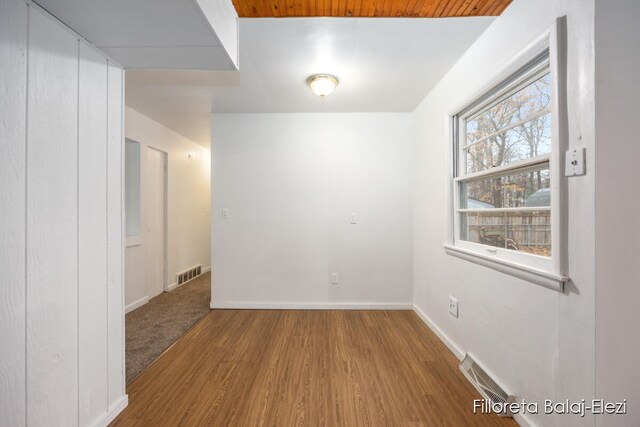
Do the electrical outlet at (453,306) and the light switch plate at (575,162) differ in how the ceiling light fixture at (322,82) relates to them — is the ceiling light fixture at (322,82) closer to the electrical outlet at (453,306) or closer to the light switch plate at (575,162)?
the light switch plate at (575,162)

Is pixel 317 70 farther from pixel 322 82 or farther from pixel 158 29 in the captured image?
pixel 158 29

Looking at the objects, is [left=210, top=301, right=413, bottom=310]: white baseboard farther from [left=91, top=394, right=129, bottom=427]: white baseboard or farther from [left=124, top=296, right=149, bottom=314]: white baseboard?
[left=91, top=394, right=129, bottom=427]: white baseboard

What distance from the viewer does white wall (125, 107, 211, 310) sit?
3035mm

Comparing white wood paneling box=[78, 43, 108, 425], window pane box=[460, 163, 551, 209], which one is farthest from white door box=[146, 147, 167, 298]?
window pane box=[460, 163, 551, 209]

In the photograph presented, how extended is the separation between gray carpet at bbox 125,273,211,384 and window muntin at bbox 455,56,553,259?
2.62 m

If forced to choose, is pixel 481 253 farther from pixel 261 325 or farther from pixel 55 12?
pixel 55 12

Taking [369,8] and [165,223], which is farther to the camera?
[165,223]

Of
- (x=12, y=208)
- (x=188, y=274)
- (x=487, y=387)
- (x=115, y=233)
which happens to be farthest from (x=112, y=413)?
(x=188, y=274)

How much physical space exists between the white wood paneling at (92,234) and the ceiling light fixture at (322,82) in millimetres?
1417

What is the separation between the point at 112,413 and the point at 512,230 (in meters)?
2.46

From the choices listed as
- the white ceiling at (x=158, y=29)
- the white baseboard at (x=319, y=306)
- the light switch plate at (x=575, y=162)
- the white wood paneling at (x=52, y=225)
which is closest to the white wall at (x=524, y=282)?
the light switch plate at (x=575, y=162)

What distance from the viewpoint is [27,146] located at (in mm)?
993

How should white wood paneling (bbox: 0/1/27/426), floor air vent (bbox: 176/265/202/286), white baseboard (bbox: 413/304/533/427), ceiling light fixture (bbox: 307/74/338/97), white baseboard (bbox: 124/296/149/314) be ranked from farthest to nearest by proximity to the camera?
floor air vent (bbox: 176/265/202/286), white baseboard (bbox: 124/296/149/314), ceiling light fixture (bbox: 307/74/338/97), white baseboard (bbox: 413/304/533/427), white wood paneling (bbox: 0/1/27/426)

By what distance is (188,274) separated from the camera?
414 centimetres
